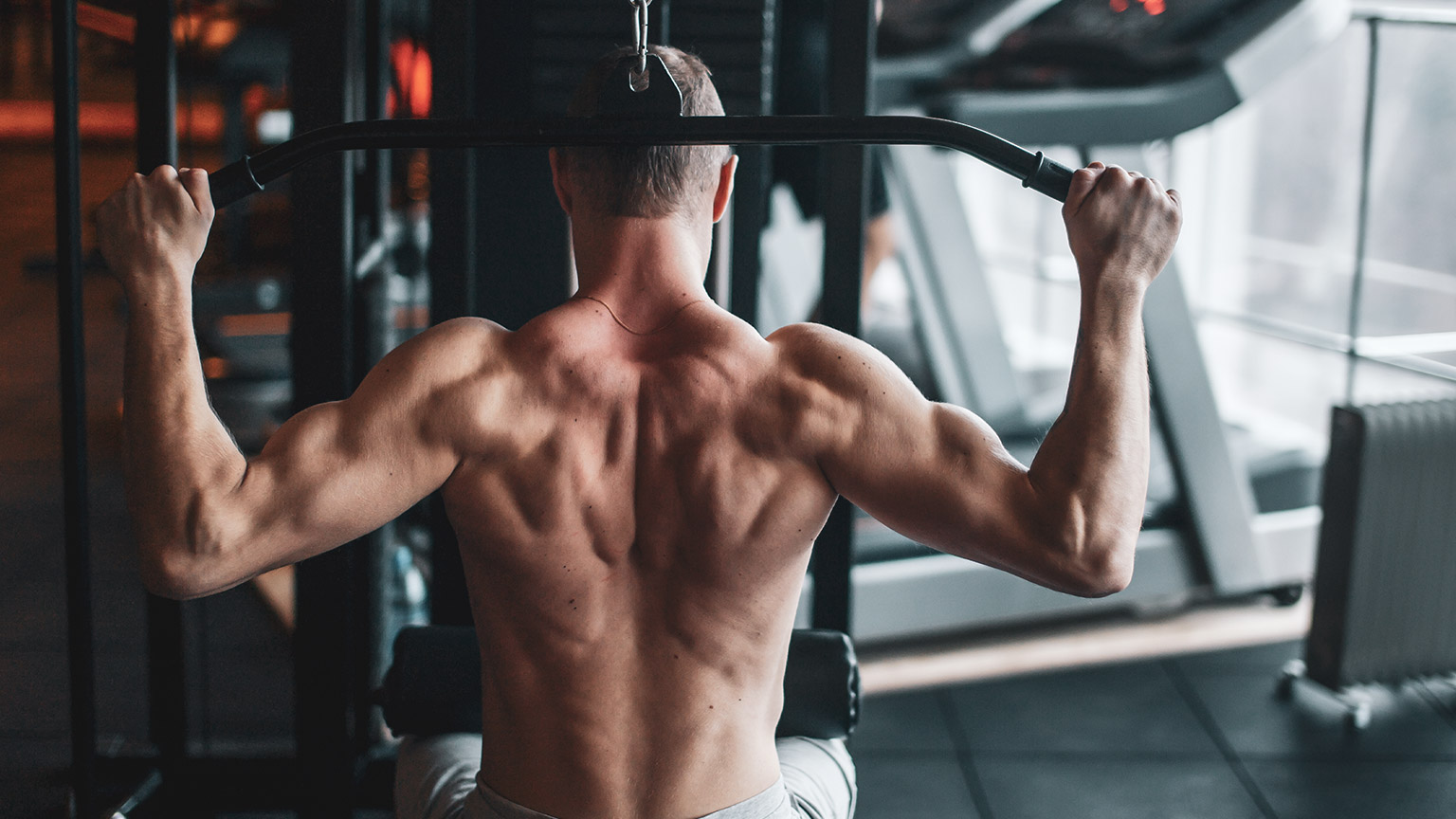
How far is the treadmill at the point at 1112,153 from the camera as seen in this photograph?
3287 millimetres

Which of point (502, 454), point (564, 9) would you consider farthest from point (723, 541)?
point (564, 9)

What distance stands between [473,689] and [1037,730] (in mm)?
1789

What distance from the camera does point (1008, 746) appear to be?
287 centimetres

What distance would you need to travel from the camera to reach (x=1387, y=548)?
2.98m

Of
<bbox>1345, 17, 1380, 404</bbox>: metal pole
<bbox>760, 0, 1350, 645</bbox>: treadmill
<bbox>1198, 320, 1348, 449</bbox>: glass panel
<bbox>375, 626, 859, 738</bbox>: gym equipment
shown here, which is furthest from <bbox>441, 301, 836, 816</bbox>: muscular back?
<bbox>1198, 320, 1348, 449</bbox>: glass panel

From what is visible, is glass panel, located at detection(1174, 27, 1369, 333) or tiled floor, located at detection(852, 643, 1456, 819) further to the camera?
glass panel, located at detection(1174, 27, 1369, 333)

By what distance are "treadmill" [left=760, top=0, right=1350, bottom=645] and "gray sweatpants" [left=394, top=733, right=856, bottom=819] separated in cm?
168

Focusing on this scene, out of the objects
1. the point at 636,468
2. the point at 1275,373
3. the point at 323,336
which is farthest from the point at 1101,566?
the point at 1275,373

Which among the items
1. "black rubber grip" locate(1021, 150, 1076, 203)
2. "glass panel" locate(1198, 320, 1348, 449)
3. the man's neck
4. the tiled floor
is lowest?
the tiled floor

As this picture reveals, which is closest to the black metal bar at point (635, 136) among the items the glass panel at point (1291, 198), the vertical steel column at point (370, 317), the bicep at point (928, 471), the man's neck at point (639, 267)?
the man's neck at point (639, 267)

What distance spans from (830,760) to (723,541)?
0.58 meters

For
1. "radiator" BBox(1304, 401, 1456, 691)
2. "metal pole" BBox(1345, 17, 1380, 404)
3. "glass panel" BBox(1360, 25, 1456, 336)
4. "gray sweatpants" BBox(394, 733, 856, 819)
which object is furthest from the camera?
"glass panel" BBox(1360, 25, 1456, 336)

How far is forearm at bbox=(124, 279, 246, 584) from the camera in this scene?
1.04 m

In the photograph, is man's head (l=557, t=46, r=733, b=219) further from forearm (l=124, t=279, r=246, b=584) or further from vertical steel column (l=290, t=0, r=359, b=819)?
vertical steel column (l=290, t=0, r=359, b=819)
